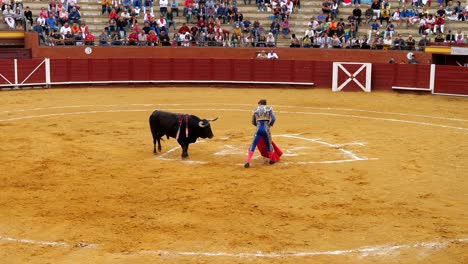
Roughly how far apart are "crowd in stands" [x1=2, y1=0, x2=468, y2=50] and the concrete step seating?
15 centimetres

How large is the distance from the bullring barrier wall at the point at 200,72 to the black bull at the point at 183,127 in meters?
14.9

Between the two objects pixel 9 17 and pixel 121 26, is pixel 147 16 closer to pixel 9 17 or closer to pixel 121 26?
pixel 121 26

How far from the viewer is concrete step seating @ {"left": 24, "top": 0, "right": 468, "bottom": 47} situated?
109ft

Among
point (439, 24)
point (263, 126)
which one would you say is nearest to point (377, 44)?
point (439, 24)

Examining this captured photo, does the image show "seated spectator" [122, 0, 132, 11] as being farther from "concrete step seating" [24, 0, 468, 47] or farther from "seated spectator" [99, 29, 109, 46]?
"seated spectator" [99, 29, 109, 46]

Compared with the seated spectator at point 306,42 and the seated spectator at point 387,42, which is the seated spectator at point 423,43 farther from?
the seated spectator at point 306,42

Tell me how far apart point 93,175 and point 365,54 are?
1927 cm

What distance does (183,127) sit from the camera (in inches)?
593

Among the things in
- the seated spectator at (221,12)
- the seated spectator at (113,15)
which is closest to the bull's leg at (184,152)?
the seated spectator at (113,15)

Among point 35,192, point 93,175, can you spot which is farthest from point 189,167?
point 35,192

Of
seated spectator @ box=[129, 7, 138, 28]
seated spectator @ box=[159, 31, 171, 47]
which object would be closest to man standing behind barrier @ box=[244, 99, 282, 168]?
seated spectator @ box=[159, 31, 171, 47]

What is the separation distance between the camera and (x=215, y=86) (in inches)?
1193

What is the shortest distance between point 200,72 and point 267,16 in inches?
262

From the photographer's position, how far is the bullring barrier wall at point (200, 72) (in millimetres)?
28297
